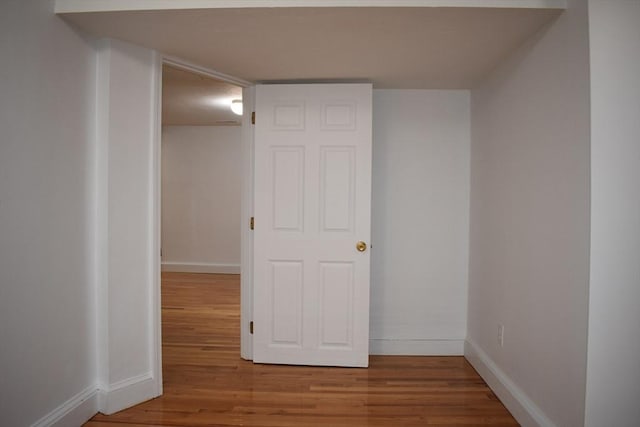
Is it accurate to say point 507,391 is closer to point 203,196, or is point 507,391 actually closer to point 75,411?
point 75,411

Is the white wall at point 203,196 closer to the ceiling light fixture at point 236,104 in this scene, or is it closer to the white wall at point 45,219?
the ceiling light fixture at point 236,104

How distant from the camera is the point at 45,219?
7.06 ft

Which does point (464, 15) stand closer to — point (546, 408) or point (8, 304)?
point (546, 408)

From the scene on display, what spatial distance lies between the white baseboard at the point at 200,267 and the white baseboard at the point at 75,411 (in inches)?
177

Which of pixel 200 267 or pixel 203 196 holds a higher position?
pixel 203 196

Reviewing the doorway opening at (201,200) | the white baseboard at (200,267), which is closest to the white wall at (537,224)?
the doorway opening at (201,200)

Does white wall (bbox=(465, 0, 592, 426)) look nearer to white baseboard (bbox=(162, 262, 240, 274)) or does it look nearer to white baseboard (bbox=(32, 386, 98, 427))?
white baseboard (bbox=(32, 386, 98, 427))

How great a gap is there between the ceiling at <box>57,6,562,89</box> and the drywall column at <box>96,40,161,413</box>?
8.7 inches

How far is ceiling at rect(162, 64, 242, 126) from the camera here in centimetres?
409

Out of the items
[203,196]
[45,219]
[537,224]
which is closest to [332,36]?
[537,224]

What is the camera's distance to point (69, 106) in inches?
91.0

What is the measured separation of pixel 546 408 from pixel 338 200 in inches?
71.0

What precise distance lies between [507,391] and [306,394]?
124 centimetres

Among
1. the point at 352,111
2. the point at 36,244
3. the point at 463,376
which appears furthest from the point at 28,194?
the point at 463,376
